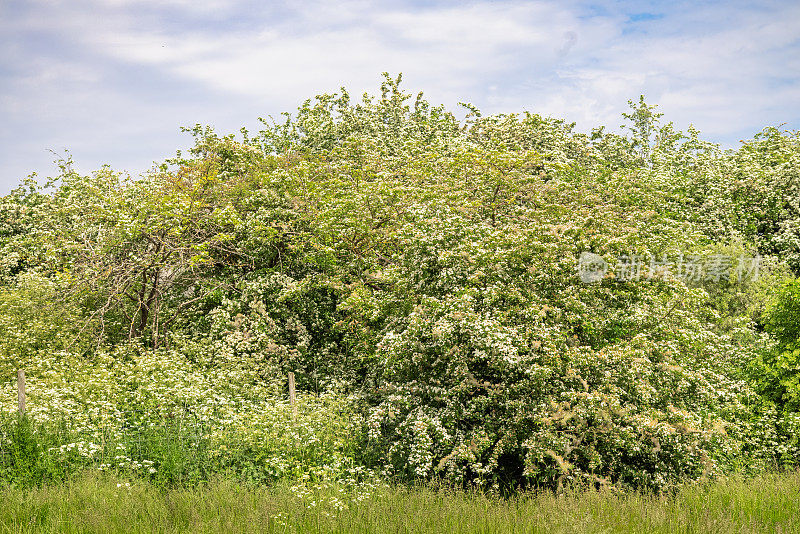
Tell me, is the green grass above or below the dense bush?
below

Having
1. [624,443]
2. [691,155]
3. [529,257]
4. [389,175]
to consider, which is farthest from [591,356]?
[691,155]

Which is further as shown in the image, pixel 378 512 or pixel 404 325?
pixel 404 325

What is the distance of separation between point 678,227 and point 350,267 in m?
9.11

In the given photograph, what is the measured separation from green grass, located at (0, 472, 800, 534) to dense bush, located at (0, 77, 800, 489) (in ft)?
4.67

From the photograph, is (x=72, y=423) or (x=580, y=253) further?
(x=580, y=253)

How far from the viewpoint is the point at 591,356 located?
9734 mm

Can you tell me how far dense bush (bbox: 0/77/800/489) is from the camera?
974cm

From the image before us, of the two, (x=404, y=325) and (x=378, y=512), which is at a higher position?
(x=404, y=325)

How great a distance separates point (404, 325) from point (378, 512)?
4.99 m

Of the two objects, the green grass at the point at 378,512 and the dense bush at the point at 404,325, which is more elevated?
the dense bush at the point at 404,325

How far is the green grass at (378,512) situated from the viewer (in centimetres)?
633

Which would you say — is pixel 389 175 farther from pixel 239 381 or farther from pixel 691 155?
pixel 691 155

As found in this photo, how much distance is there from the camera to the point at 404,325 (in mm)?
11648

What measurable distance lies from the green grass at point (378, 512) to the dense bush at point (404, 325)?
1424mm
